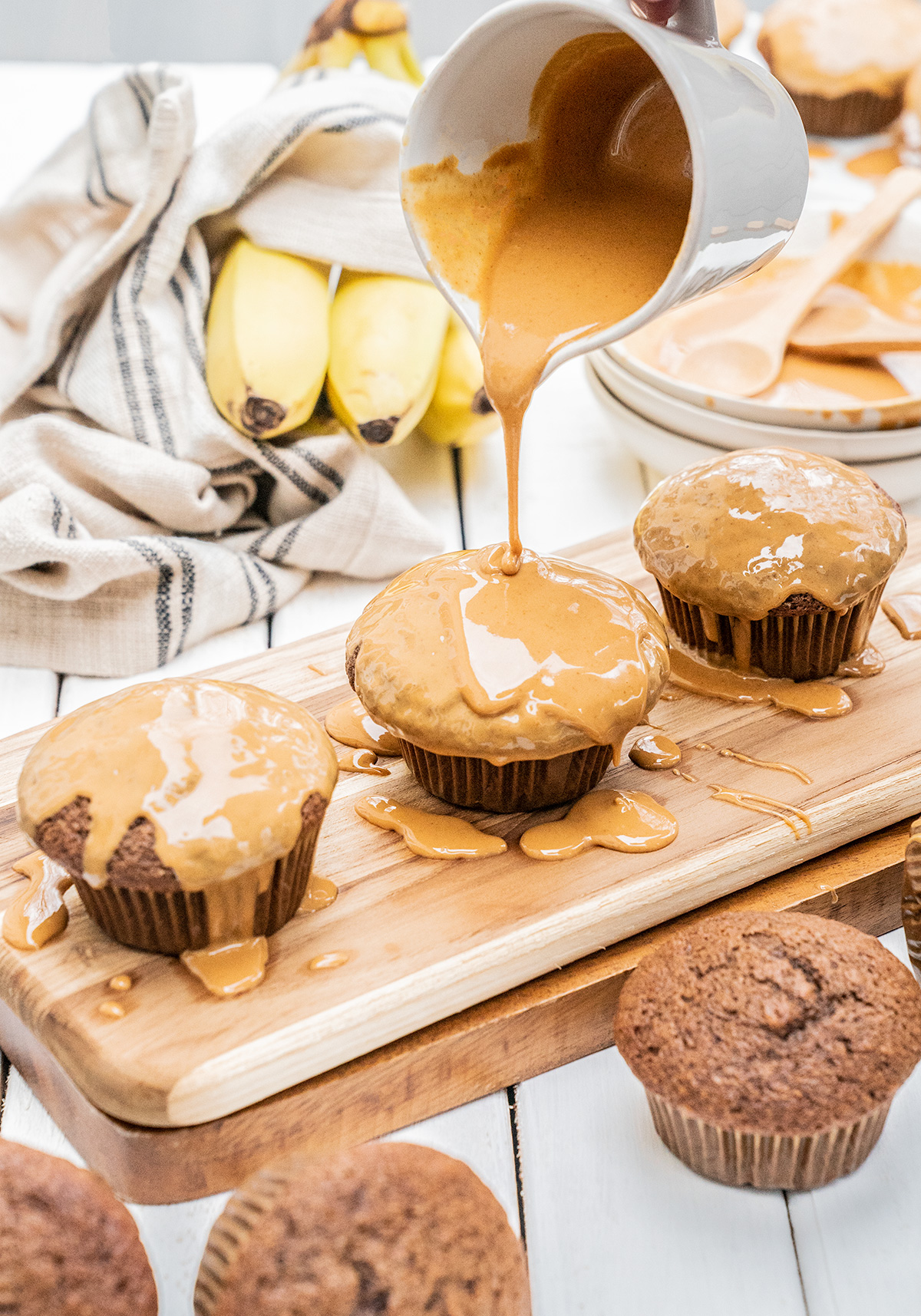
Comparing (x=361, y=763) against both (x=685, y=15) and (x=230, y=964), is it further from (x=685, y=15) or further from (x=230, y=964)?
(x=685, y=15)

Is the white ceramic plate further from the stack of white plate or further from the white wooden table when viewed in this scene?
the white wooden table

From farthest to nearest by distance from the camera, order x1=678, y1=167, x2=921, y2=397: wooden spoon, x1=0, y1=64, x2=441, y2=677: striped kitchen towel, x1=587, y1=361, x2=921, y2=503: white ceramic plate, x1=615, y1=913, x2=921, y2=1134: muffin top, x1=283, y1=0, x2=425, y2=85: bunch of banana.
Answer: x1=283, y1=0, x2=425, y2=85: bunch of banana < x1=678, y1=167, x2=921, y2=397: wooden spoon < x1=587, y1=361, x2=921, y2=503: white ceramic plate < x1=0, y1=64, x2=441, y2=677: striped kitchen towel < x1=615, y1=913, x2=921, y2=1134: muffin top

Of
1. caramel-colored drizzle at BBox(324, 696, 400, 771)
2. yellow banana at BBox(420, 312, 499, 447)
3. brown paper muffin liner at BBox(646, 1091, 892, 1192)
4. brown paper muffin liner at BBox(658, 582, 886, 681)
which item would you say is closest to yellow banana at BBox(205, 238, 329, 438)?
yellow banana at BBox(420, 312, 499, 447)

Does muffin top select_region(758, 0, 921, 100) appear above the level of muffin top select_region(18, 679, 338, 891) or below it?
above

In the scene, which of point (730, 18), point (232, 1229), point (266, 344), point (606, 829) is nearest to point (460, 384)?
point (266, 344)

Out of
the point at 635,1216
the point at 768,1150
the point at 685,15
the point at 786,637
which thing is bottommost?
the point at 635,1216

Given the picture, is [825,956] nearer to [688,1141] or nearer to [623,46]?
[688,1141]

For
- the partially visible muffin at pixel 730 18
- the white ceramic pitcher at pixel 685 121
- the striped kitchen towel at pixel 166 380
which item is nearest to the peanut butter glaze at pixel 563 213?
the white ceramic pitcher at pixel 685 121

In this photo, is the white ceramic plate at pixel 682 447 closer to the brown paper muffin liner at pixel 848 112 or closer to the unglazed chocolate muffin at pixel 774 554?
the unglazed chocolate muffin at pixel 774 554
